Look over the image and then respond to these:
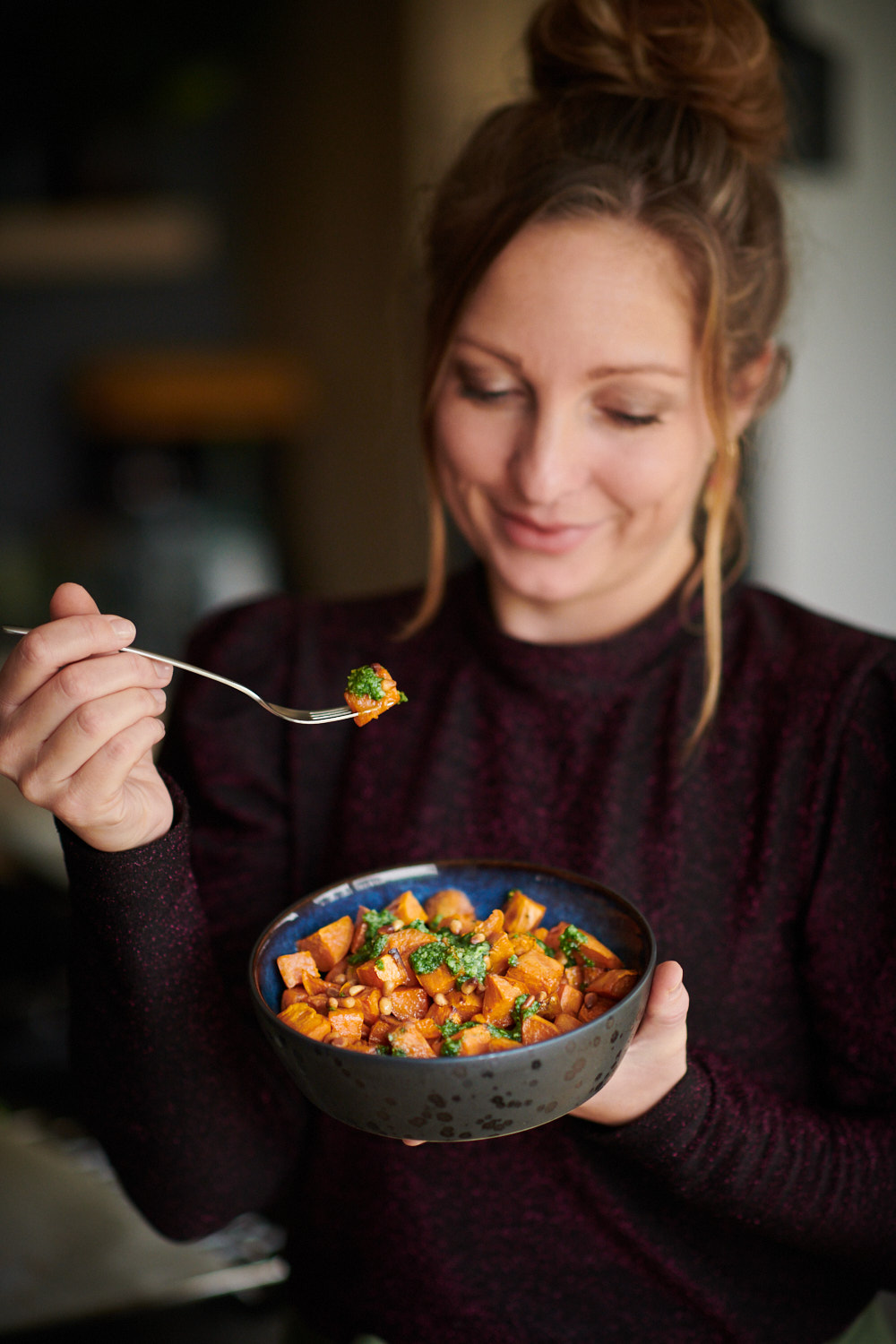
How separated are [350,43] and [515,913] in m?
3.44

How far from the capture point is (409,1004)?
832 mm

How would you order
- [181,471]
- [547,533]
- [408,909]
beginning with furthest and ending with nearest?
[181,471], [547,533], [408,909]

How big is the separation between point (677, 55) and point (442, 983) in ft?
3.11

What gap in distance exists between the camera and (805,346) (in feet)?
7.94

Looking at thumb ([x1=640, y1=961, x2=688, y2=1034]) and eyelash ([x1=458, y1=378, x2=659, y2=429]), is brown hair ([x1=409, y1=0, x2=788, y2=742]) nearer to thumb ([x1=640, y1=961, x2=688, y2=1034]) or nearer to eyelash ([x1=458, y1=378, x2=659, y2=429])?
eyelash ([x1=458, y1=378, x2=659, y2=429])

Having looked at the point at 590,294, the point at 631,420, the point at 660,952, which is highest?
the point at 590,294

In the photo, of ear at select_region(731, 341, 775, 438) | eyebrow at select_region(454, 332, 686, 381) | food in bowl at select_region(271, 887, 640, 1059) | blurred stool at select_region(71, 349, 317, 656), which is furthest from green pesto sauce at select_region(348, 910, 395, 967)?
blurred stool at select_region(71, 349, 317, 656)

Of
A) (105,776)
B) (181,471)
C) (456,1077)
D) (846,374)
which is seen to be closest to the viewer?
(456,1077)

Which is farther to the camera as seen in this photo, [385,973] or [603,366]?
[603,366]

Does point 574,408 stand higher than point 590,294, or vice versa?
point 590,294

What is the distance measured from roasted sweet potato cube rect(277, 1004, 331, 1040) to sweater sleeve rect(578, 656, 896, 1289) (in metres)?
0.29

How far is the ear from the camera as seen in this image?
1.19 meters

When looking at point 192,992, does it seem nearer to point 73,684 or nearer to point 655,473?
point 73,684

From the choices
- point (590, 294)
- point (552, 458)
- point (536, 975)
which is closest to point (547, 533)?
point (552, 458)
